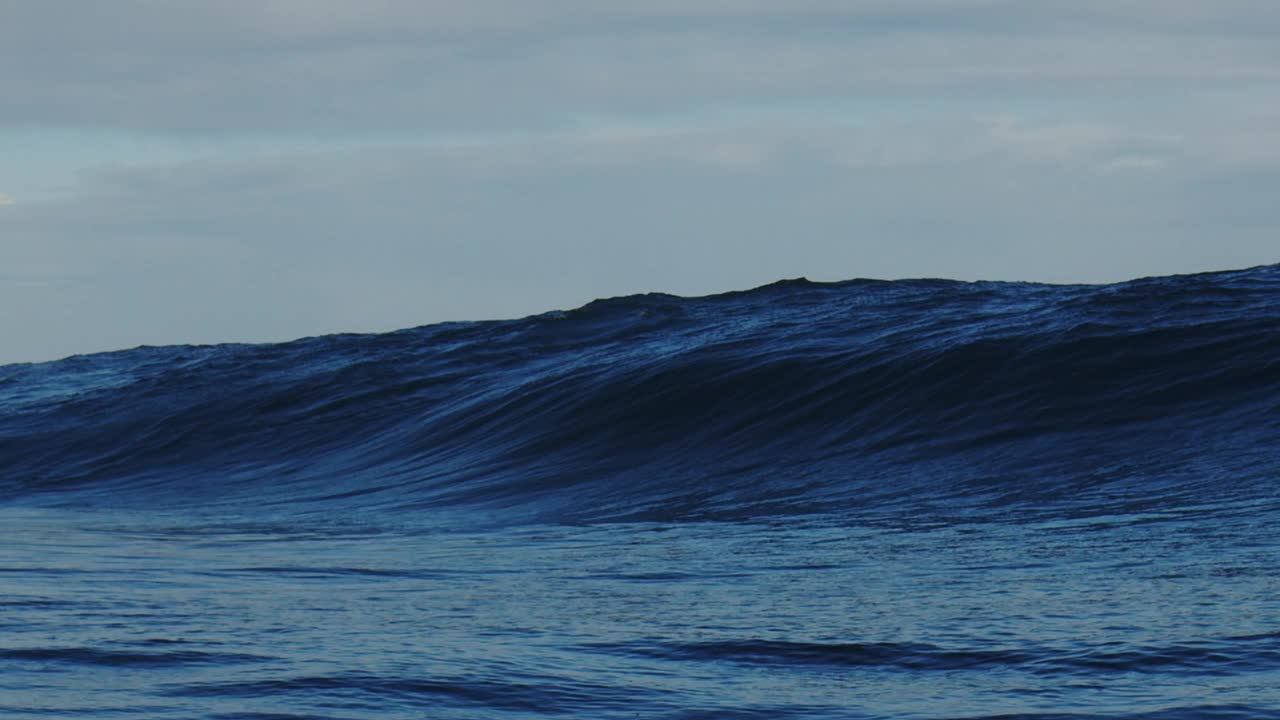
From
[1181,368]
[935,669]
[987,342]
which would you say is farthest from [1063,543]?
[987,342]

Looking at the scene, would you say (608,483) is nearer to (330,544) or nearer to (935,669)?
(330,544)

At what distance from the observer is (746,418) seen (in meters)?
14.7

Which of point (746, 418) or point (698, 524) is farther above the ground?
point (746, 418)

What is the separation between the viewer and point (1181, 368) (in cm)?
1370

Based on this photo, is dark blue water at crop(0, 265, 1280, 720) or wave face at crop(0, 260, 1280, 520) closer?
dark blue water at crop(0, 265, 1280, 720)

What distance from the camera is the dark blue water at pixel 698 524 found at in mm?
4930

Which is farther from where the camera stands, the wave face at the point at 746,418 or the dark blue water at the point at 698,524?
the wave face at the point at 746,418

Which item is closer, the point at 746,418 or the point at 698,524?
the point at 698,524

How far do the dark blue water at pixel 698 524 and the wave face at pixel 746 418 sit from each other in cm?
7

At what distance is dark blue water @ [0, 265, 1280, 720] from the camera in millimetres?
4930

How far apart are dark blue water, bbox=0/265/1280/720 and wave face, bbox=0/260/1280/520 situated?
0.07 metres

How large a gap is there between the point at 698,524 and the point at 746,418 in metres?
4.69

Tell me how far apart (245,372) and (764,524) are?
16571 mm

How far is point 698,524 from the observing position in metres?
10.1
